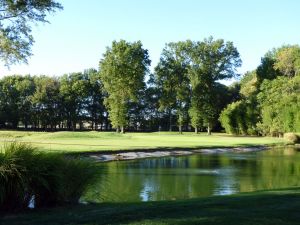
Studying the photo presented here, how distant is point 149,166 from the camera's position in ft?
105

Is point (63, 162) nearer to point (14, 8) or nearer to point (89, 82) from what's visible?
point (14, 8)

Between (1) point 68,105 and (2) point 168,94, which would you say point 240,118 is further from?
(1) point 68,105

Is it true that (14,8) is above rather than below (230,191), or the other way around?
above

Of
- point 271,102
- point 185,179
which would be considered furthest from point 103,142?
point 271,102

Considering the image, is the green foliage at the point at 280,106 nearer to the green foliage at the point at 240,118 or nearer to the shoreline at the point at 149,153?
the green foliage at the point at 240,118

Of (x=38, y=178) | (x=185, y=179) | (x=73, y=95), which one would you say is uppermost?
(x=73, y=95)

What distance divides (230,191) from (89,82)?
3869 inches

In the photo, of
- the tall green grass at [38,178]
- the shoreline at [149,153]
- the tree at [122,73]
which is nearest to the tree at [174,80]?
the tree at [122,73]

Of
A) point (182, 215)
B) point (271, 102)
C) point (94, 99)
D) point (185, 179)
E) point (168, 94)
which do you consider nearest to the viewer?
point (182, 215)

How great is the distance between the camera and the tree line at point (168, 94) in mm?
89188

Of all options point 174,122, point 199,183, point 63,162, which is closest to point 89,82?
point 174,122

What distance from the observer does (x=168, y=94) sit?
99750mm

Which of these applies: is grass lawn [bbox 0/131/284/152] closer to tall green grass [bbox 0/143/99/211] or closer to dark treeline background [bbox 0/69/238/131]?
tall green grass [bbox 0/143/99/211]

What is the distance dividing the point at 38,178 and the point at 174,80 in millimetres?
88304
